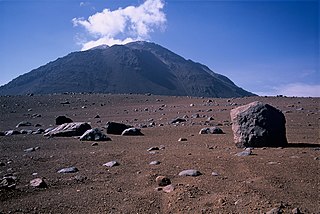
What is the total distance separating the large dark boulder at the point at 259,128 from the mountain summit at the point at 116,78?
119303 millimetres

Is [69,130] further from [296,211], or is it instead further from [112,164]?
[296,211]

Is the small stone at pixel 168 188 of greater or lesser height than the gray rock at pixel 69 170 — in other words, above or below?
above

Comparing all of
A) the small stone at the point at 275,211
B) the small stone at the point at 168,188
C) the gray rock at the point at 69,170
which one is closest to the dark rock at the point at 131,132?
the gray rock at the point at 69,170

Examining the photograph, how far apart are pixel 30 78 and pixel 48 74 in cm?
852

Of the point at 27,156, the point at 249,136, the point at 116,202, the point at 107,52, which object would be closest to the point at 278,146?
the point at 249,136

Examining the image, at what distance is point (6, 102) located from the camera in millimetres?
43281

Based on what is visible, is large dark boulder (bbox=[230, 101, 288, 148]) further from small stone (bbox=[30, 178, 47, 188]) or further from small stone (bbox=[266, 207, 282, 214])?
small stone (bbox=[30, 178, 47, 188])

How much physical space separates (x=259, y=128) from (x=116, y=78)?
14463 centimetres

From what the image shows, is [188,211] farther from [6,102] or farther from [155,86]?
[155,86]

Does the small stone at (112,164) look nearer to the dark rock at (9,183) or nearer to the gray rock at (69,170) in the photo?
the gray rock at (69,170)

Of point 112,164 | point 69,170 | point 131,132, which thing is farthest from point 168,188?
point 131,132

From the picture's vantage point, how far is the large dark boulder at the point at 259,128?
37.4 ft

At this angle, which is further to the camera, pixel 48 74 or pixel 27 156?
pixel 48 74

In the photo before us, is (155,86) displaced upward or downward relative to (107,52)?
downward
